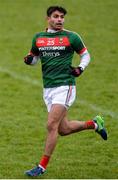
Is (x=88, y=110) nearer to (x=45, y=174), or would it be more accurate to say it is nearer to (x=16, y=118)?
(x=16, y=118)

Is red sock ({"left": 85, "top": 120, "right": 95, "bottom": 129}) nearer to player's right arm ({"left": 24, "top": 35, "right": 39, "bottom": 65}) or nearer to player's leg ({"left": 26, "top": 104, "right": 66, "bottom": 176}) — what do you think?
player's leg ({"left": 26, "top": 104, "right": 66, "bottom": 176})

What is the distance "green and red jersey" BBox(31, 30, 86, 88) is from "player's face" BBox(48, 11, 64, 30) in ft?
0.37

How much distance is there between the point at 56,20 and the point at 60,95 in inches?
44.3

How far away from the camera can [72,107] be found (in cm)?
1723

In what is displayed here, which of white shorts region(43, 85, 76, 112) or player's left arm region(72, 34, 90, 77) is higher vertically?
player's left arm region(72, 34, 90, 77)

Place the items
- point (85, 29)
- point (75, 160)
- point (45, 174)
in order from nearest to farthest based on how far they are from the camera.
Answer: point (45, 174) < point (75, 160) < point (85, 29)

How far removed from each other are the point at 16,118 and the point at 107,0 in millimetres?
17565

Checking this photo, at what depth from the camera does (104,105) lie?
17.3m

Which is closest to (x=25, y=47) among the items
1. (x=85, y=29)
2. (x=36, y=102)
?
(x=85, y=29)

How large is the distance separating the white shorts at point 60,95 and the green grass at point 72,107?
3.49 ft

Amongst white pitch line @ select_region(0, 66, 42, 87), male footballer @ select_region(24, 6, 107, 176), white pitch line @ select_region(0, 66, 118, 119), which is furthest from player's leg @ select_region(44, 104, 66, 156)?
white pitch line @ select_region(0, 66, 42, 87)

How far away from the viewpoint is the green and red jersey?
1141cm

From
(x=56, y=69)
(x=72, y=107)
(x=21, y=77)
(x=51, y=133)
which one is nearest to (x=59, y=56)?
(x=56, y=69)

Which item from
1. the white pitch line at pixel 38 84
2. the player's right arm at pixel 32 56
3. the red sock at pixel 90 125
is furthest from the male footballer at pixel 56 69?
the white pitch line at pixel 38 84
